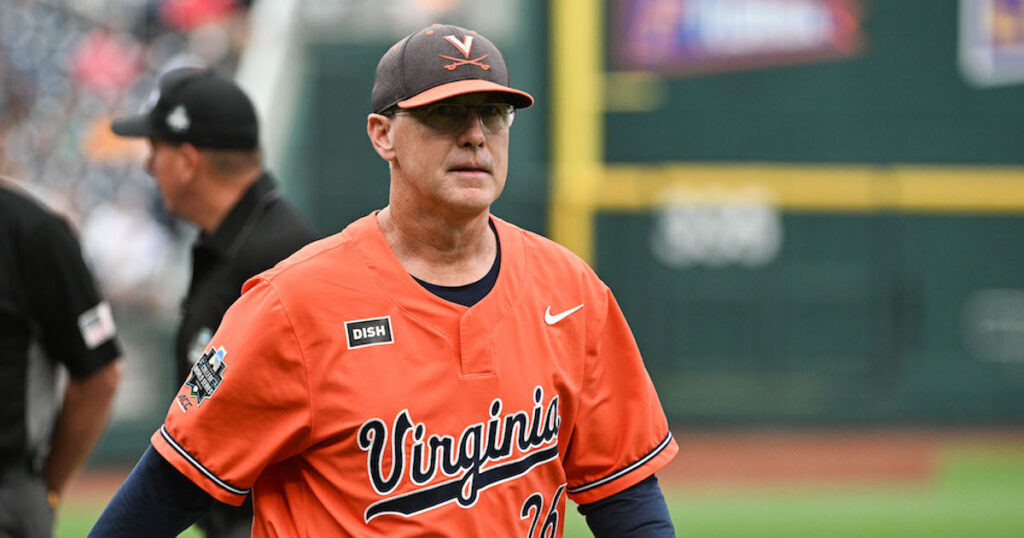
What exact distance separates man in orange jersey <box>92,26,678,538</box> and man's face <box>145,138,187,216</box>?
1.27 meters

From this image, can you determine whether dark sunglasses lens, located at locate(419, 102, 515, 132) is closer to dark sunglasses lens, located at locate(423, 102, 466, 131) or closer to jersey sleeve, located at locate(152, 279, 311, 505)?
dark sunglasses lens, located at locate(423, 102, 466, 131)

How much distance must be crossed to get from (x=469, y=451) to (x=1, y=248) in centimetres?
156

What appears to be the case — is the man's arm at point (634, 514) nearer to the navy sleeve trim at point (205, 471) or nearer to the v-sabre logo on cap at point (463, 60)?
the navy sleeve trim at point (205, 471)

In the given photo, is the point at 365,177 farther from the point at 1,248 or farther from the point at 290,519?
the point at 290,519

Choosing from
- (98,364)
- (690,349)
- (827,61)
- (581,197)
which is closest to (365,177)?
(581,197)

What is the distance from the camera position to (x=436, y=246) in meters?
2.71

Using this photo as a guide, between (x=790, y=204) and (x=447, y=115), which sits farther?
(x=790, y=204)

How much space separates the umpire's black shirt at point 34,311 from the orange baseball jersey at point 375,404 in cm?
111

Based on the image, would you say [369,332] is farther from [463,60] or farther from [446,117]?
[463,60]

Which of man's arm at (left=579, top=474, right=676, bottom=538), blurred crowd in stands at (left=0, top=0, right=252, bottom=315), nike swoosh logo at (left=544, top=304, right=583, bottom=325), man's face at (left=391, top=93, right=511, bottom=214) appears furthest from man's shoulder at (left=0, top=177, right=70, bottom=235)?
blurred crowd in stands at (left=0, top=0, right=252, bottom=315)

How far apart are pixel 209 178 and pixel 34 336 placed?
623 mm

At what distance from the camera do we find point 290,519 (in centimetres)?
261

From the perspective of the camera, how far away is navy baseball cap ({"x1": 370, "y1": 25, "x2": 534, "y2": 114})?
8.45 feet

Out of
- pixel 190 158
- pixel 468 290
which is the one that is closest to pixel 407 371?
pixel 468 290
